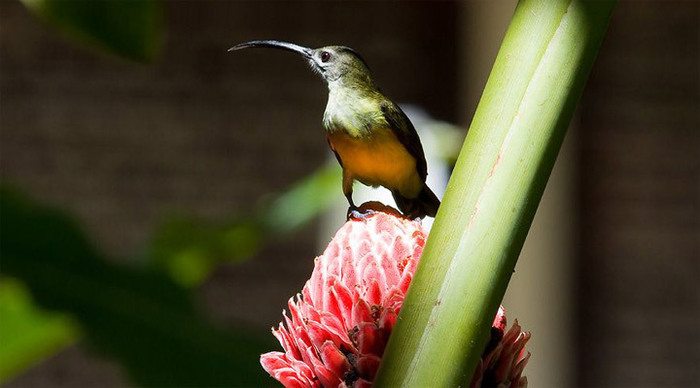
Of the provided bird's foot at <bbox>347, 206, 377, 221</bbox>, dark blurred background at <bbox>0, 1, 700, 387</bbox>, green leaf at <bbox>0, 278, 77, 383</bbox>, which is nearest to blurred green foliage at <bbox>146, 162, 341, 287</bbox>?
green leaf at <bbox>0, 278, 77, 383</bbox>

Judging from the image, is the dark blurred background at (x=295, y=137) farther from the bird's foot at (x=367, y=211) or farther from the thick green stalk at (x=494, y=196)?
the thick green stalk at (x=494, y=196)

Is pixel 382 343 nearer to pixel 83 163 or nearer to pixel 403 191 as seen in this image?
pixel 403 191

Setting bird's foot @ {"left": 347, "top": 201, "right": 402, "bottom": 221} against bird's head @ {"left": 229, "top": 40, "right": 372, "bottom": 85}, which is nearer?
bird's foot @ {"left": 347, "top": 201, "right": 402, "bottom": 221}

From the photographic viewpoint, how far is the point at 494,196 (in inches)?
22.5

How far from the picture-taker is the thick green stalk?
57cm

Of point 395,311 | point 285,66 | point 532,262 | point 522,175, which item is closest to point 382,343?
point 395,311

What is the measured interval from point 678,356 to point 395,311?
10.0ft

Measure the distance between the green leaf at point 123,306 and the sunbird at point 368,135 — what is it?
17 centimetres

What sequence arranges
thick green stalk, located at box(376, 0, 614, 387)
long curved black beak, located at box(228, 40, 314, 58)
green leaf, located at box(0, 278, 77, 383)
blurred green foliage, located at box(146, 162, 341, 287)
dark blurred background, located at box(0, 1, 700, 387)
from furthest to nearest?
dark blurred background, located at box(0, 1, 700, 387) < blurred green foliage, located at box(146, 162, 341, 287) < green leaf, located at box(0, 278, 77, 383) < long curved black beak, located at box(228, 40, 314, 58) < thick green stalk, located at box(376, 0, 614, 387)

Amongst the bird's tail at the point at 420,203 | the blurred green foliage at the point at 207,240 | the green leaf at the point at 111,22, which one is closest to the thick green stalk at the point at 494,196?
the green leaf at the point at 111,22

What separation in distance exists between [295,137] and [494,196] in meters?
3.04

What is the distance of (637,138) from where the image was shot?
359 cm

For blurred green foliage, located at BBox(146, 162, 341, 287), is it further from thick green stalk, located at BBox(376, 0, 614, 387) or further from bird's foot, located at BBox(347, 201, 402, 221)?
thick green stalk, located at BBox(376, 0, 614, 387)

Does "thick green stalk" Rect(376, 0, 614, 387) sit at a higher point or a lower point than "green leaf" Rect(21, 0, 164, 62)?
lower
